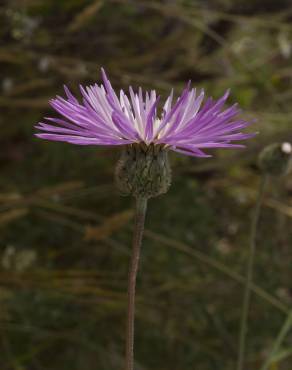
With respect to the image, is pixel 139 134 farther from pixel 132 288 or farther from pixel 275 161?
pixel 275 161

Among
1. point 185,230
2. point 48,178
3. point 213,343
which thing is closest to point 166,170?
point 213,343

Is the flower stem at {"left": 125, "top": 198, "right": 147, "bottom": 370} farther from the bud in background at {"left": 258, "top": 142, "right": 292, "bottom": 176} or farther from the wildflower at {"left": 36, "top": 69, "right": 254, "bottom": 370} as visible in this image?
the bud in background at {"left": 258, "top": 142, "right": 292, "bottom": 176}

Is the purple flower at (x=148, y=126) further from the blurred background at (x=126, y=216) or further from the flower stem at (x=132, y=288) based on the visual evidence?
the blurred background at (x=126, y=216)

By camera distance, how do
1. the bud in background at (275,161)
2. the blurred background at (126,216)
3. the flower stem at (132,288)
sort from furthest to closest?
the blurred background at (126,216) → the bud in background at (275,161) → the flower stem at (132,288)

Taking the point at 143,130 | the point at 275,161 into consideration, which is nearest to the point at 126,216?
the point at 275,161

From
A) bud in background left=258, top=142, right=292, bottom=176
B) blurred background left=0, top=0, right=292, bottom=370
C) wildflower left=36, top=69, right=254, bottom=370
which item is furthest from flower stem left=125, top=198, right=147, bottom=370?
blurred background left=0, top=0, right=292, bottom=370

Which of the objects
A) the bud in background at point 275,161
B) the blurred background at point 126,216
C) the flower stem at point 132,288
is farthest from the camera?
the blurred background at point 126,216

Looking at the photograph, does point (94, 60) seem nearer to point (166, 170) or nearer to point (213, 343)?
point (213, 343)

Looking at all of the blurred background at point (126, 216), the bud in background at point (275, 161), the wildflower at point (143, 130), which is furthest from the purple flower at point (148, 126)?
the blurred background at point (126, 216)
